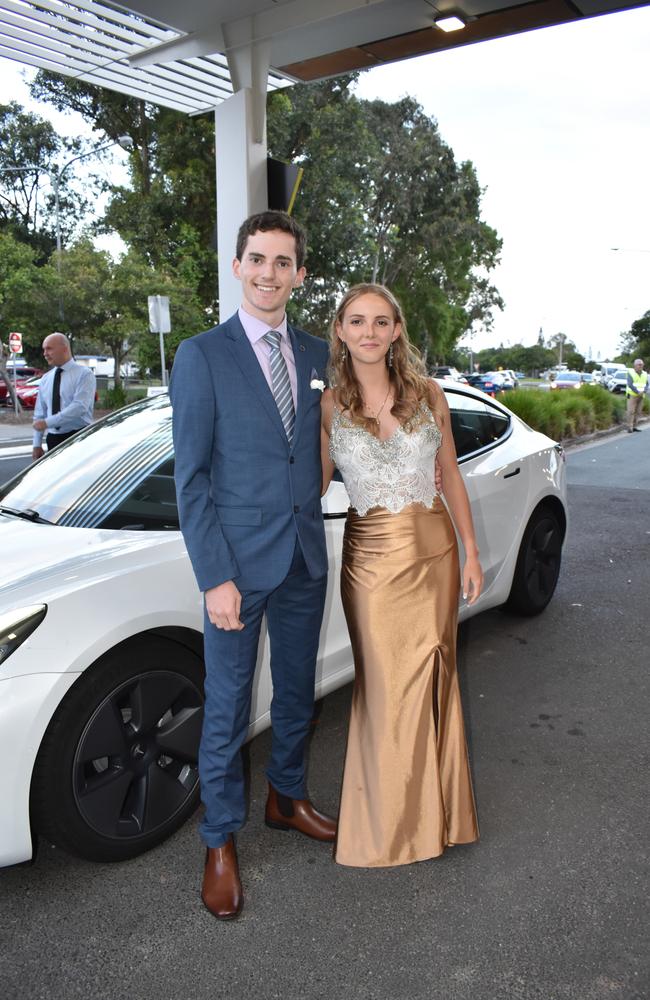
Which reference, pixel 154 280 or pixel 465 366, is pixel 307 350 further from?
pixel 465 366

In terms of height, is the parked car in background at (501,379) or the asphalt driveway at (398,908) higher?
the asphalt driveway at (398,908)

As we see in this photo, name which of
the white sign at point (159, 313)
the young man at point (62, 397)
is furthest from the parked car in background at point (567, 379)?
the young man at point (62, 397)

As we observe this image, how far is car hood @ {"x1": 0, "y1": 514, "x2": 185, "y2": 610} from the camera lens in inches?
97.8

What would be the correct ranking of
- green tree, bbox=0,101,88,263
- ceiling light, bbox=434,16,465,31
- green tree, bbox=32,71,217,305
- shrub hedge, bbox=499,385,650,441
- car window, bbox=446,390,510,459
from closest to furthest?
car window, bbox=446,390,510,459 → ceiling light, bbox=434,16,465,31 → shrub hedge, bbox=499,385,650,441 → green tree, bbox=32,71,217,305 → green tree, bbox=0,101,88,263

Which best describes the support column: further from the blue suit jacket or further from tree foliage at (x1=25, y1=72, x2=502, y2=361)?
tree foliage at (x1=25, y1=72, x2=502, y2=361)

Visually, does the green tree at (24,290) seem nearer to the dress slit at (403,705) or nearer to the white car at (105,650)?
the white car at (105,650)

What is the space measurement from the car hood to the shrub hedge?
40.4ft

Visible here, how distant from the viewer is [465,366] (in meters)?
111

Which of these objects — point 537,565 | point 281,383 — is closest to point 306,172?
point 537,565

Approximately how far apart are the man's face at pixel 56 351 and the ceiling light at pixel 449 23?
4.17 metres

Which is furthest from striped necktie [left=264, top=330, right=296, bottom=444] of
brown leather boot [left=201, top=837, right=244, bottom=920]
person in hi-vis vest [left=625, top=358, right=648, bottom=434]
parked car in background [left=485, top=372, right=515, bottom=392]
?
parked car in background [left=485, top=372, right=515, bottom=392]

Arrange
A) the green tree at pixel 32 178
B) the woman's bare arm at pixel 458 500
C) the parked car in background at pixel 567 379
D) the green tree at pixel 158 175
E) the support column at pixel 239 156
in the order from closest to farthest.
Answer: the woman's bare arm at pixel 458 500
the support column at pixel 239 156
the green tree at pixel 158 175
the green tree at pixel 32 178
the parked car in background at pixel 567 379

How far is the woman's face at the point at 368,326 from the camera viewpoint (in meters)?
2.57

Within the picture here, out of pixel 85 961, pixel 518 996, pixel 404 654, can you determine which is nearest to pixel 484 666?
pixel 404 654
